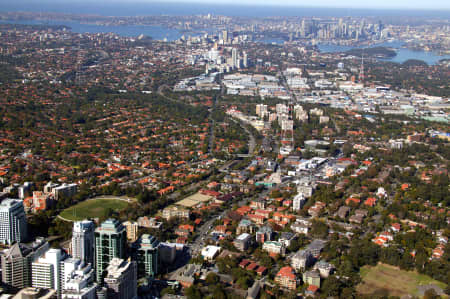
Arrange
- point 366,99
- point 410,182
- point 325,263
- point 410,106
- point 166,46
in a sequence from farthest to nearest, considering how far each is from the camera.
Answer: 1. point 166,46
2. point 366,99
3. point 410,106
4. point 410,182
5. point 325,263

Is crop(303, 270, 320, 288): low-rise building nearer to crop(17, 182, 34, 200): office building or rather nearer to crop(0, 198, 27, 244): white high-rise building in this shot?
crop(0, 198, 27, 244): white high-rise building

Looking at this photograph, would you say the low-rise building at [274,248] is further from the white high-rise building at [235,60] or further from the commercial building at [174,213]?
the white high-rise building at [235,60]

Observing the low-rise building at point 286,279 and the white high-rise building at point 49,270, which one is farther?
the low-rise building at point 286,279

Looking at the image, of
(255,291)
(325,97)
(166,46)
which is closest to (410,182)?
(255,291)

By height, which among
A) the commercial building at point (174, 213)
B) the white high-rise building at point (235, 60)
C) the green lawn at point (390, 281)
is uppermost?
the white high-rise building at point (235, 60)

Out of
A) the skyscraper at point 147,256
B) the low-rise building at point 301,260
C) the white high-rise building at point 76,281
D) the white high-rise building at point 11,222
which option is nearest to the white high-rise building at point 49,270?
the white high-rise building at point 76,281

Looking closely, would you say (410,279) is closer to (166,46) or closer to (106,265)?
(106,265)

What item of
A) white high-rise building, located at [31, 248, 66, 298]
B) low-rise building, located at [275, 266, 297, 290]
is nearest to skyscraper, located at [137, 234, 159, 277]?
white high-rise building, located at [31, 248, 66, 298]
